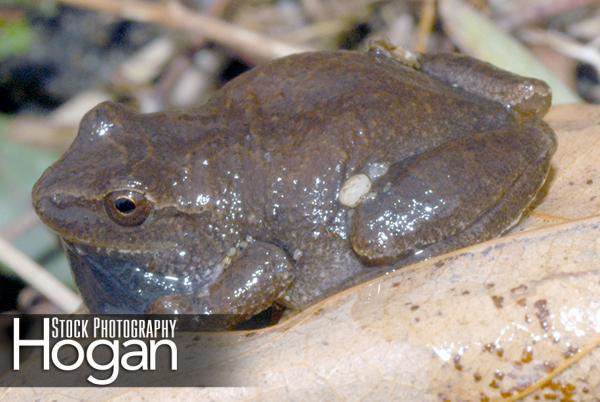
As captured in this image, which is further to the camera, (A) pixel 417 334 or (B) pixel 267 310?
(B) pixel 267 310

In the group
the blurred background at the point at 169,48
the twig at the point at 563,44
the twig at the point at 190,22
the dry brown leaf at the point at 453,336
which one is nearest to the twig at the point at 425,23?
the blurred background at the point at 169,48

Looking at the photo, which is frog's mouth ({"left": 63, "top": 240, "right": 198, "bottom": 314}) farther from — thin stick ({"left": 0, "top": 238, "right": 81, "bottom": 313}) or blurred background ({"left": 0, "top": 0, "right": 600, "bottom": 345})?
blurred background ({"left": 0, "top": 0, "right": 600, "bottom": 345})

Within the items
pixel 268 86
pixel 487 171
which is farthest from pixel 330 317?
pixel 268 86

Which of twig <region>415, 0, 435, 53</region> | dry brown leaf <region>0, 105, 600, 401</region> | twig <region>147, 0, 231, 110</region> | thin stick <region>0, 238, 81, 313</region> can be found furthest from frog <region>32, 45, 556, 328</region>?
twig <region>147, 0, 231, 110</region>

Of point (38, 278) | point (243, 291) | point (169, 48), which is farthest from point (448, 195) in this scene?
point (169, 48)

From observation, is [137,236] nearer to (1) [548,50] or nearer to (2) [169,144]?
(2) [169,144]
